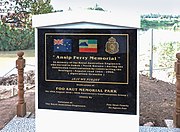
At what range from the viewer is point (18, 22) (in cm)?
369

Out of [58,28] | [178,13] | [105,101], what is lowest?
[105,101]

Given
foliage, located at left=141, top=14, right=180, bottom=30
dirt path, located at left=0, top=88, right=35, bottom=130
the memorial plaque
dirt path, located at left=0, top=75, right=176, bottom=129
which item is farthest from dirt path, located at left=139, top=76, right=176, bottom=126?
dirt path, located at left=0, top=88, right=35, bottom=130

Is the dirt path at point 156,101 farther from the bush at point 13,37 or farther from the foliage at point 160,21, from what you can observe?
the bush at point 13,37

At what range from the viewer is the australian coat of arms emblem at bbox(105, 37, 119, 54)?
2430 mm

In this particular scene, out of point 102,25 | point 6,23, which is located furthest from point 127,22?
point 6,23

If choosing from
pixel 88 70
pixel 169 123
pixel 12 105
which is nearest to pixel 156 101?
pixel 169 123

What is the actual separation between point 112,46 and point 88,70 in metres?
0.27

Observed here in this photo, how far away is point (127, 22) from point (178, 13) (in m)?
1.25

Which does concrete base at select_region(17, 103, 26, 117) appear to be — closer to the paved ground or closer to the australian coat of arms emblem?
the paved ground

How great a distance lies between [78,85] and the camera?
2549 mm

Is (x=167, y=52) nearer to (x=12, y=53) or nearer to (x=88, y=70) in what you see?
(x=88, y=70)

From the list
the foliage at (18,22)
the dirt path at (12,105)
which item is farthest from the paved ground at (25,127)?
the foliage at (18,22)

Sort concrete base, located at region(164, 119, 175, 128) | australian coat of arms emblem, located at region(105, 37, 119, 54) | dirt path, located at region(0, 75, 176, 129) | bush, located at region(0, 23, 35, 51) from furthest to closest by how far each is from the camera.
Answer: bush, located at region(0, 23, 35, 51) → dirt path, located at region(0, 75, 176, 129) → concrete base, located at region(164, 119, 175, 128) → australian coat of arms emblem, located at region(105, 37, 119, 54)

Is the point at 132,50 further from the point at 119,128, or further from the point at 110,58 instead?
the point at 119,128
